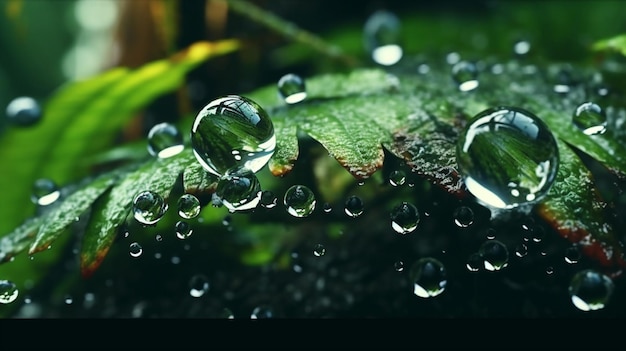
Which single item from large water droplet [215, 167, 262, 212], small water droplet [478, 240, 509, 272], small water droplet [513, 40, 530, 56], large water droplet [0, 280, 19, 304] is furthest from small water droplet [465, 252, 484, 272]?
small water droplet [513, 40, 530, 56]

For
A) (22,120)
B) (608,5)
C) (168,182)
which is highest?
(168,182)

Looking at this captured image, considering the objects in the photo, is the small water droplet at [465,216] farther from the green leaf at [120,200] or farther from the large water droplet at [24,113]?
the large water droplet at [24,113]

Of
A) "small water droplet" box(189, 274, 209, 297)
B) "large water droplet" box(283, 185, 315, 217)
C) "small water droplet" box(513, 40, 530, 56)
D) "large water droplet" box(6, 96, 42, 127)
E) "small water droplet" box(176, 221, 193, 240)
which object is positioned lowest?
"small water droplet" box(189, 274, 209, 297)

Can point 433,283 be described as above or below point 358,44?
above

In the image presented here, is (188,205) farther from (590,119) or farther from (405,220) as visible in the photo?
(590,119)

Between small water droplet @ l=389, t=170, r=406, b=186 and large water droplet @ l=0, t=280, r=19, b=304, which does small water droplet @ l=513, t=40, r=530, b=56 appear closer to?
small water droplet @ l=389, t=170, r=406, b=186

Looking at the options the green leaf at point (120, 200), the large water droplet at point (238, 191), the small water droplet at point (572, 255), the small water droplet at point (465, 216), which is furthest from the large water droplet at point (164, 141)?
the small water droplet at point (572, 255)

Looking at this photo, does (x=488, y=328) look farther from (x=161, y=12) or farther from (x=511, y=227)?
(x=161, y=12)

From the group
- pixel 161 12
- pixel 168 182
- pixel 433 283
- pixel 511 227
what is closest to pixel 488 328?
pixel 433 283
